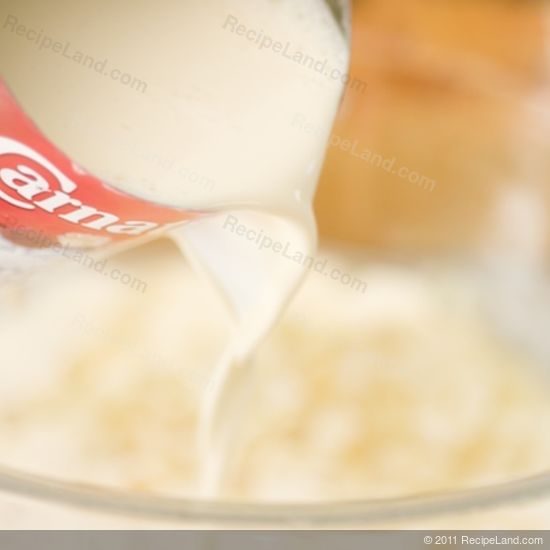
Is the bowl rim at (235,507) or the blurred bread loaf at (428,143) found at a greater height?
the bowl rim at (235,507)

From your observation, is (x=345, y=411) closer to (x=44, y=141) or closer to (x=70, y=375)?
(x=70, y=375)

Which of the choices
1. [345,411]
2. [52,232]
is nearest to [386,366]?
[345,411]

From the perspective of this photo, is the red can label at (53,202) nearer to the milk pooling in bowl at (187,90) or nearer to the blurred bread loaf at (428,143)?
the milk pooling in bowl at (187,90)

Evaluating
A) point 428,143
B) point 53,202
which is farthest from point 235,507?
point 428,143

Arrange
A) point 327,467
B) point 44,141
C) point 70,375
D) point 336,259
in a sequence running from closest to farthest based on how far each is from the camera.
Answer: point 44,141 < point 327,467 < point 70,375 < point 336,259

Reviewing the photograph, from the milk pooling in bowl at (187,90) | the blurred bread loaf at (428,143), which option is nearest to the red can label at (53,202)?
the milk pooling in bowl at (187,90)

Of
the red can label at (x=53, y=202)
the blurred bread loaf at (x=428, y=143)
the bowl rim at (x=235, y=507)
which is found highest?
the red can label at (x=53, y=202)

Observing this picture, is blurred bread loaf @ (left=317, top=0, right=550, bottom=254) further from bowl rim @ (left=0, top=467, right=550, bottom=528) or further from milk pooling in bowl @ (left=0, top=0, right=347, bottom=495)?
bowl rim @ (left=0, top=467, right=550, bottom=528)

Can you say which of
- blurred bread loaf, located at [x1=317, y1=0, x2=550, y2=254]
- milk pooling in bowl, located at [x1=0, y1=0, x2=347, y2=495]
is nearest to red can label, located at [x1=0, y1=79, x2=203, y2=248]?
milk pooling in bowl, located at [x1=0, y1=0, x2=347, y2=495]
